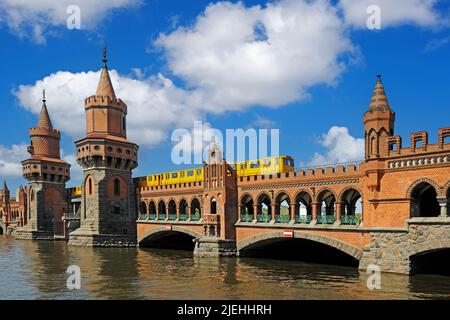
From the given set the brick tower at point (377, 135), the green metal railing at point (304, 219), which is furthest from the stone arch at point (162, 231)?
the brick tower at point (377, 135)

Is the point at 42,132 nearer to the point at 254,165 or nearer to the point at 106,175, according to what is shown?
the point at 106,175

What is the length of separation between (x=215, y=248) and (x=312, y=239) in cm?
1023

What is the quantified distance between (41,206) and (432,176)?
6149 cm

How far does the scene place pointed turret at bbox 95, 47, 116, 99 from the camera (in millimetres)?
56875

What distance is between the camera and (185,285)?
25.2 meters

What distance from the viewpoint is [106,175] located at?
53.3 m

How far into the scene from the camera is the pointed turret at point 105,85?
187 feet

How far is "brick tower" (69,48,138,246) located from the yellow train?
446 cm

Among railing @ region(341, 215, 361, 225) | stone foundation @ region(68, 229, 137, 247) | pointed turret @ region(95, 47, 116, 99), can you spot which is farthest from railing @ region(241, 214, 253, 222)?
pointed turret @ region(95, 47, 116, 99)

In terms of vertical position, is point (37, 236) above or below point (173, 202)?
below

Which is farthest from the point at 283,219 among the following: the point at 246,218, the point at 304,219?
the point at 246,218

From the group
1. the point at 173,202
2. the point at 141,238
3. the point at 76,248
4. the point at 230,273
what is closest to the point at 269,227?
the point at 230,273

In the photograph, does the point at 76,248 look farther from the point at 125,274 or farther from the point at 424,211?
the point at 424,211

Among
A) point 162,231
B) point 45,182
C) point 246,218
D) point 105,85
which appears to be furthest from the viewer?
point 45,182
